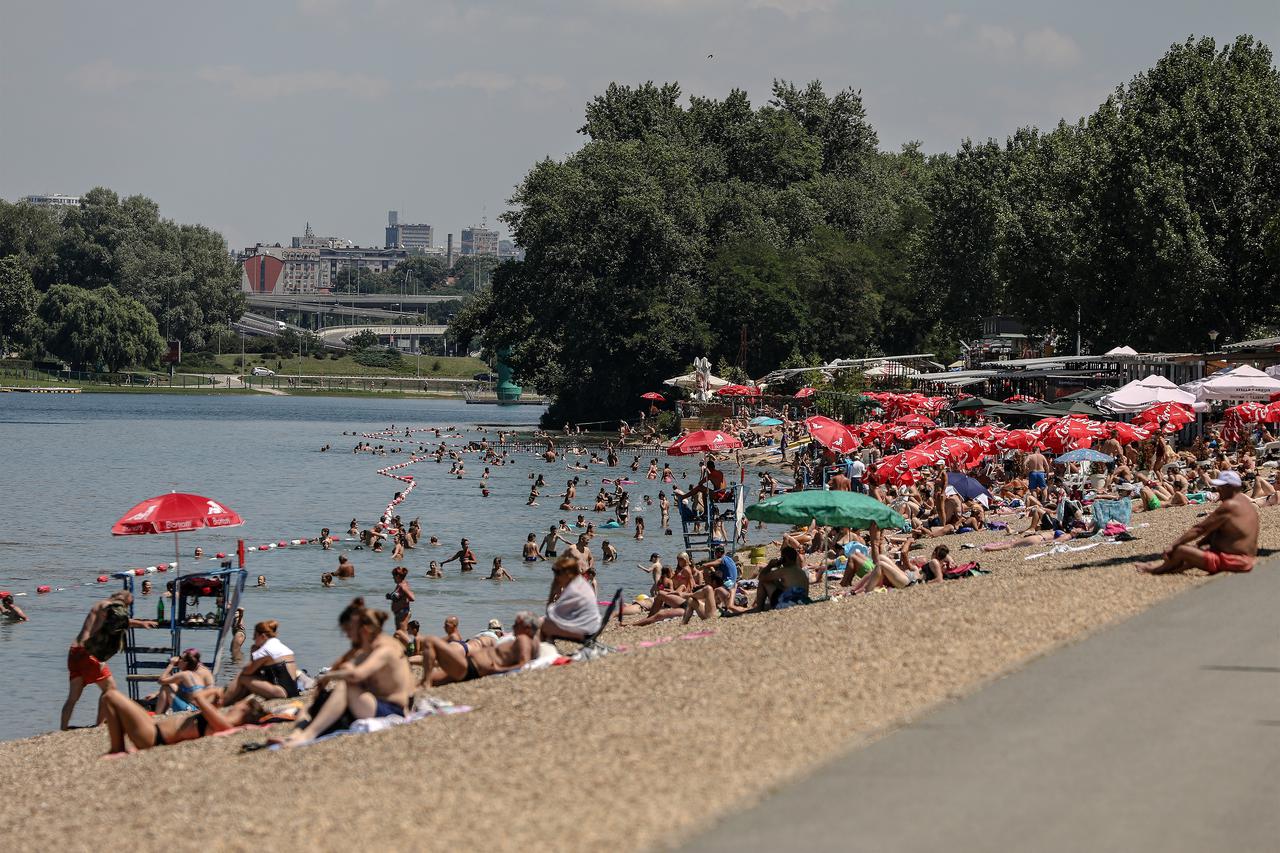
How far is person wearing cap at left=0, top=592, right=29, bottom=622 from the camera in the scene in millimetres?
26328

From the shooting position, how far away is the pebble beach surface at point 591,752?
884 cm

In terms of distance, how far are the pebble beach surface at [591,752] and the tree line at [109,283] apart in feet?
472

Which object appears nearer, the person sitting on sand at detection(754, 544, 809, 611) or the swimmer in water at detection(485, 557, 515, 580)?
the person sitting on sand at detection(754, 544, 809, 611)

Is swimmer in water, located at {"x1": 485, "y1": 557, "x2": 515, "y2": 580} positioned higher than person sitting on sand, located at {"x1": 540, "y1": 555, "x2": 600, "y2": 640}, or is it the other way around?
person sitting on sand, located at {"x1": 540, "y1": 555, "x2": 600, "y2": 640}

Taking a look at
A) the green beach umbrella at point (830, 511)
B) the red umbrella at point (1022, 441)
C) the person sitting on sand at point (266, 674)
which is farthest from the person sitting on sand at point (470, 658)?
the red umbrella at point (1022, 441)

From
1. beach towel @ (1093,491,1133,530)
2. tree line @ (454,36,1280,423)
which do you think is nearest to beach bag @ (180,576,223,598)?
beach towel @ (1093,491,1133,530)

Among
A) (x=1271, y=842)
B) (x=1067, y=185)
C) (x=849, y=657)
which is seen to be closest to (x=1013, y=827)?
(x=1271, y=842)

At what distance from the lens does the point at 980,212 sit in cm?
7569

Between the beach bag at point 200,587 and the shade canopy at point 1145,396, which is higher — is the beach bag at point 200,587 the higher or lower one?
the lower one

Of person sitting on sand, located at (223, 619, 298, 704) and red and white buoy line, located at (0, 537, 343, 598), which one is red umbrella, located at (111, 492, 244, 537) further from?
person sitting on sand, located at (223, 619, 298, 704)

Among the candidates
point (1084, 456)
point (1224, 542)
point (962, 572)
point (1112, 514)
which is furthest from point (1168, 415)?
point (1224, 542)

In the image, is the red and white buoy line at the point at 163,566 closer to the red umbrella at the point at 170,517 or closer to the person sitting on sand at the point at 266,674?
the red umbrella at the point at 170,517

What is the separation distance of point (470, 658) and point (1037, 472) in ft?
65.0

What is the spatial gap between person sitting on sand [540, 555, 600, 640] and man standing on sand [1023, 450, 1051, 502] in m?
16.7
